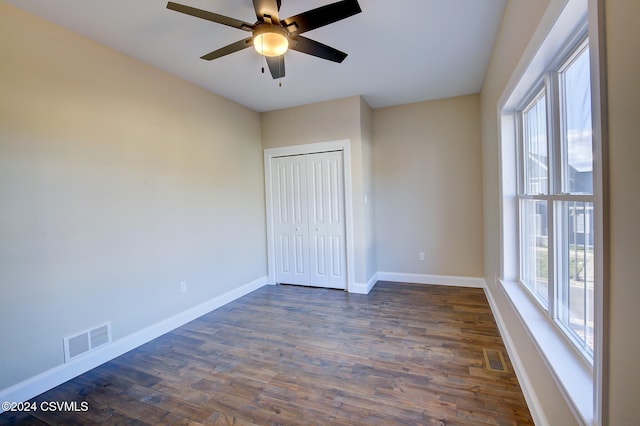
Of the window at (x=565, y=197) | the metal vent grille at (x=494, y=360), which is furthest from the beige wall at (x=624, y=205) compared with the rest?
the metal vent grille at (x=494, y=360)

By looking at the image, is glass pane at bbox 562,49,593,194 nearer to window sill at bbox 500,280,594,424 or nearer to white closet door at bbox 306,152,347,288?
window sill at bbox 500,280,594,424

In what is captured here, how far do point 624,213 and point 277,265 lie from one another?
414cm

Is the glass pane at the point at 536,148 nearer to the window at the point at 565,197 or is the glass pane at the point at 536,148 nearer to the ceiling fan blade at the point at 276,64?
the window at the point at 565,197

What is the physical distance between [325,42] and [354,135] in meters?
1.48

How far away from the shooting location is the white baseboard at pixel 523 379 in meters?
1.53

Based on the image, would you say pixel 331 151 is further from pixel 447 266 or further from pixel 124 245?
pixel 124 245

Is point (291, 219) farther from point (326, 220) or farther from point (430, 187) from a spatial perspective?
point (430, 187)

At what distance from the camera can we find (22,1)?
6.26ft

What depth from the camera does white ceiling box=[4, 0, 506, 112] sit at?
6.70 feet

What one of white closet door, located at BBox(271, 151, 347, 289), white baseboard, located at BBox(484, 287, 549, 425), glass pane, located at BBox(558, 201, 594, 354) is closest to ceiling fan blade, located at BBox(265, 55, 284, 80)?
white closet door, located at BBox(271, 151, 347, 289)

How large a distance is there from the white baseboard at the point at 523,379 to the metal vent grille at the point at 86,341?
314cm

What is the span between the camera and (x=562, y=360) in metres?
1.31

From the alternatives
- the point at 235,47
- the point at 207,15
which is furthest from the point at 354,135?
the point at 207,15

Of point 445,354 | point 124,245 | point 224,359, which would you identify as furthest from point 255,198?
point 445,354
